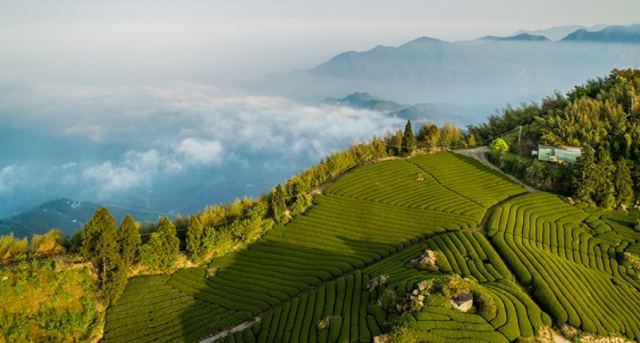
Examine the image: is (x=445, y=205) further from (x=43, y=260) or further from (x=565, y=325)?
(x=43, y=260)

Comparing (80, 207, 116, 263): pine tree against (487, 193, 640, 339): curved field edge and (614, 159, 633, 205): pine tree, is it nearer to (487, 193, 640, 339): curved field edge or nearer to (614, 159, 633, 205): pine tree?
(487, 193, 640, 339): curved field edge

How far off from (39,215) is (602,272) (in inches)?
5626

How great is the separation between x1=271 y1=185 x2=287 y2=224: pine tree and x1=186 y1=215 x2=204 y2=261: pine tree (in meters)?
10.1

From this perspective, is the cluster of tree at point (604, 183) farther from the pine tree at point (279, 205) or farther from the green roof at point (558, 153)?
the pine tree at point (279, 205)

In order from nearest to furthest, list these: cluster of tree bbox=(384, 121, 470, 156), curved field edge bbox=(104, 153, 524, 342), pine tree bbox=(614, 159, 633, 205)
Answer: curved field edge bbox=(104, 153, 524, 342) < pine tree bbox=(614, 159, 633, 205) < cluster of tree bbox=(384, 121, 470, 156)

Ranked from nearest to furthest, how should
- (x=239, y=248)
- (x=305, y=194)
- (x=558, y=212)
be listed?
(x=239, y=248) < (x=558, y=212) < (x=305, y=194)

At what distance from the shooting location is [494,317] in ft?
110

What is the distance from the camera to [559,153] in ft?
228

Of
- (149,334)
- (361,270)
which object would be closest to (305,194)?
(361,270)

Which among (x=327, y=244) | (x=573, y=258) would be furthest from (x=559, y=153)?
(x=327, y=244)

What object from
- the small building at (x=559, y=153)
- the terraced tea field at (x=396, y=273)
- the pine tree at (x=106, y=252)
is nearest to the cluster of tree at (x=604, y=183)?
the terraced tea field at (x=396, y=273)

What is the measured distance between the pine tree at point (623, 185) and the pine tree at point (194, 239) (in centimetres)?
5196

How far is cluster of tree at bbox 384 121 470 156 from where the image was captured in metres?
74.1

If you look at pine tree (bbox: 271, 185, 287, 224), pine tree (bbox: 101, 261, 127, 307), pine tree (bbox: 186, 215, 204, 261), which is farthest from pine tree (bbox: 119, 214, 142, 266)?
pine tree (bbox: 271, 185, 287, 224)
